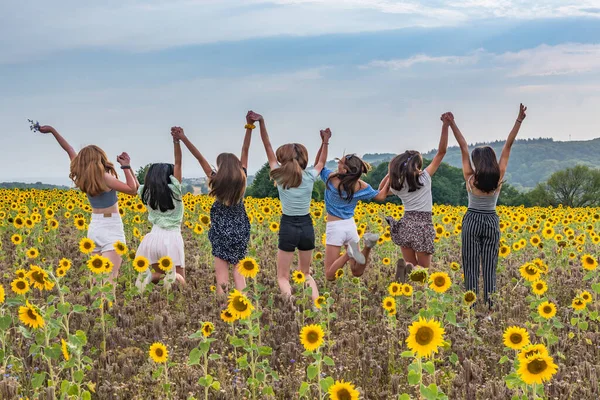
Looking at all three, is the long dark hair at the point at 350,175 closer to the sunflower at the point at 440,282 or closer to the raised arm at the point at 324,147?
the raised arm at the point at 324,147

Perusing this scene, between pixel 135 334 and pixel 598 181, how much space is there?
80.6m

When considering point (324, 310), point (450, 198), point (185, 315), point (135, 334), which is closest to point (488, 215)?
point (324, 310)

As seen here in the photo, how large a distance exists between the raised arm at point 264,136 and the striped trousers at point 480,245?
2.69 m

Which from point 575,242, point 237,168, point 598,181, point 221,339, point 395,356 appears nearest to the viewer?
point 395,356

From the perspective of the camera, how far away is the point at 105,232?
326 inches

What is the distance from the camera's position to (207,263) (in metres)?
11.1

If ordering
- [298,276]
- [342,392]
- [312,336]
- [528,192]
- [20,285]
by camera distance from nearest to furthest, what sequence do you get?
[342,392] → [312,336] → [20,285] → [298,276] → [528,192]

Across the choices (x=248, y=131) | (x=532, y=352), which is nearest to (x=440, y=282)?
(x=532, y=352)

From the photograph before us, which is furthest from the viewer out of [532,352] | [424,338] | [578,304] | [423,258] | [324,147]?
[423,258]

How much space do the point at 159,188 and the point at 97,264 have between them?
5.68 ft

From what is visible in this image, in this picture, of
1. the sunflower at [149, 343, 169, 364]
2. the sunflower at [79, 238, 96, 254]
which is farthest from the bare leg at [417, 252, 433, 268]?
the sunflower at [149, 343, 169, 364]

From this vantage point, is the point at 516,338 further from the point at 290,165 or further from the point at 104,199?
the point at 104,199

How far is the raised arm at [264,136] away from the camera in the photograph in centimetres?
845

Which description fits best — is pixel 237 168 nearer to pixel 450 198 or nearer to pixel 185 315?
pixel 185 315
